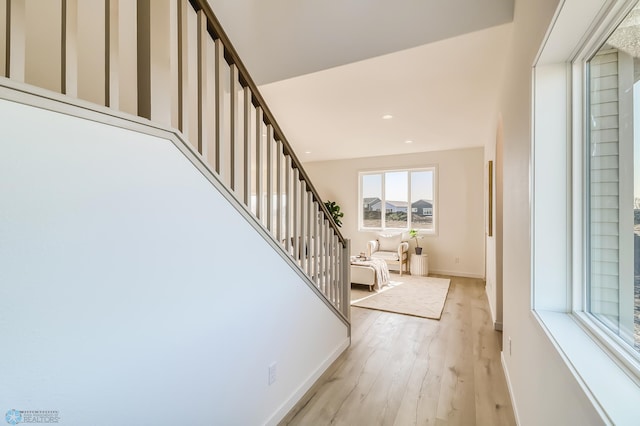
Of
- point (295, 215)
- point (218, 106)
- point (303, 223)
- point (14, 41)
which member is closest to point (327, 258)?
point (303, 223)

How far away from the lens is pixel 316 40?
2521 millimetres

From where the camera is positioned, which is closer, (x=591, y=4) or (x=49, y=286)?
(x=49, y=286)

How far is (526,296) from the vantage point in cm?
148

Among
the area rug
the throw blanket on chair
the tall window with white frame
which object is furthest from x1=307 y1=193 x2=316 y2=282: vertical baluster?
the throw blanket on chair

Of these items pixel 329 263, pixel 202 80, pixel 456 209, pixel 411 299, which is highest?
pixel 202 80

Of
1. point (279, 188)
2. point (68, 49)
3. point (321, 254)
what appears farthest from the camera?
point (321, 254)

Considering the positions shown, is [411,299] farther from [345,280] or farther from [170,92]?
[170,92]

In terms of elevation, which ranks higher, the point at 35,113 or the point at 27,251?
the point at 35,113

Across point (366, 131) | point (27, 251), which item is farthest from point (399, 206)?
point (27, 251)

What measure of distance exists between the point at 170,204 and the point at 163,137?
25cm

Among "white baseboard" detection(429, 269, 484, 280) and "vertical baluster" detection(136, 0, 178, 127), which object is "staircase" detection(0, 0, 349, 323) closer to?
"vertical baluster" detection(136, 0, 178, 127)

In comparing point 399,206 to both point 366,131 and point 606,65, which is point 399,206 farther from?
point 606,65

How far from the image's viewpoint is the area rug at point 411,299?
3697mm

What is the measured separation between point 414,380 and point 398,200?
4811 mm
